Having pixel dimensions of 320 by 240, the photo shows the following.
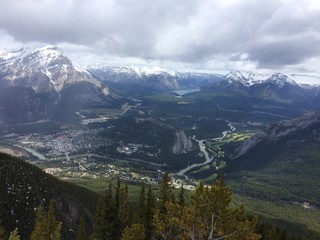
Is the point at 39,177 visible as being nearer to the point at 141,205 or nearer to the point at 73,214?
the point at 73,214

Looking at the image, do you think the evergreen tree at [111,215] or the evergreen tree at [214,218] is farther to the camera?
the evergreen tree at [111,215]

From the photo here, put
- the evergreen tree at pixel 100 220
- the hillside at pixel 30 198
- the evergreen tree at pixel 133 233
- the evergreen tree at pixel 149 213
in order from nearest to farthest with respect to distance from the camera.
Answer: the evergreen tree at pixel 133 233, the evergreen tree at pixel 100 220, the evergreen tree at pixel 149 213, the hillside at pixel 30 198

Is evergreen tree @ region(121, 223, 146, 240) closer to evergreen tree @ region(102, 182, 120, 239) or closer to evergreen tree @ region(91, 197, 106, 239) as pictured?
evergreen tree @ region(91, 197, 106, 239)

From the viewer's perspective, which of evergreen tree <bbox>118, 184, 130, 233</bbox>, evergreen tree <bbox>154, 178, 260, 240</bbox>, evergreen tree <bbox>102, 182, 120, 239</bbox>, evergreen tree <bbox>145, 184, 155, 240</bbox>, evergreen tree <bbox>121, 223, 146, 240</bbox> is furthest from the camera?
evergreen tree <bbox>118, 184, 130, 233</bbox>

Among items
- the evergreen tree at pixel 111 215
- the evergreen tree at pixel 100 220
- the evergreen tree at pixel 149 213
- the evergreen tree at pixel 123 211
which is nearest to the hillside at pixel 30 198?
the evergreen tree at pixel 111 215

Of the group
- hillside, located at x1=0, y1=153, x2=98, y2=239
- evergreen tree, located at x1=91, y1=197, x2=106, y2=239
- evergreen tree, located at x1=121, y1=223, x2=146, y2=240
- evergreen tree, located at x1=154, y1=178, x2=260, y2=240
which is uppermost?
evergreen tree, located at x1=154, y1=178, x2=260, y2=240

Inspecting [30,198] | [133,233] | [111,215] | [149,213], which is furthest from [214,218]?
[30,198]

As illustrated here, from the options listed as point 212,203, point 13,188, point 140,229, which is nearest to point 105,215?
point 140,229

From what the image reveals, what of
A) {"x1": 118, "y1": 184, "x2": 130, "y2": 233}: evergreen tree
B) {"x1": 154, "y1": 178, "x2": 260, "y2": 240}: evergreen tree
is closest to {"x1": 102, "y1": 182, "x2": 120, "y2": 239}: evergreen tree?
{"x1": 118, "y1": 184, "x2": 130, "y2": 233}: evergreen tree

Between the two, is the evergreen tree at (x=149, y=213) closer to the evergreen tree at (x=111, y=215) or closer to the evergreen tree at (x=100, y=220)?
the evergreen tree at (x=111, y=215)
